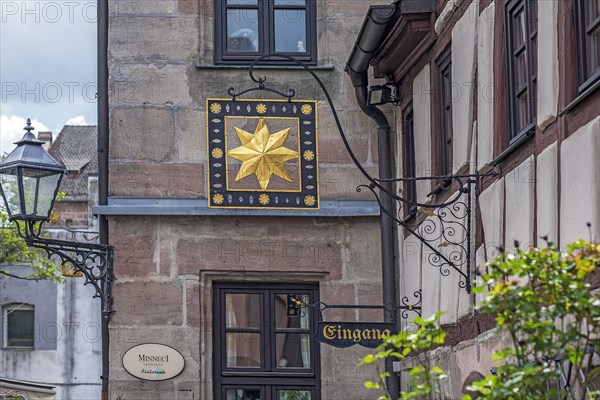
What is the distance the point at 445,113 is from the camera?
11055 mm

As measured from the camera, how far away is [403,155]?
12.5m

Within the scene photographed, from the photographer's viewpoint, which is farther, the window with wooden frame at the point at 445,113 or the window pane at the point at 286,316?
the window pane at the point at 286,316

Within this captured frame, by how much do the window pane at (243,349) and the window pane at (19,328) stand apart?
27601 mm

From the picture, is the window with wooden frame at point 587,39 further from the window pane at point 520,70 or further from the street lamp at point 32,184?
the street lamp at point 32,184

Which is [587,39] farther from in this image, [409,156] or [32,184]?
[32,184]

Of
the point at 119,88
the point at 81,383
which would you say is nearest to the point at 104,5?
the point at 119,88

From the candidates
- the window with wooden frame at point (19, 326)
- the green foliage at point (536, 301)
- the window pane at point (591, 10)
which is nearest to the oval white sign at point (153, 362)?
the window pane at point (591, 10)

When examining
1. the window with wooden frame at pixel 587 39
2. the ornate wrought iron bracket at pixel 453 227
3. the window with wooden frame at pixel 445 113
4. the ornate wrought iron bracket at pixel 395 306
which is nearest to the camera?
the window with wooden frame at pixel 587 39

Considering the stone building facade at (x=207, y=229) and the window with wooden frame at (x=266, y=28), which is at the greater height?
the window with wooden frame at (x=266, y=28)

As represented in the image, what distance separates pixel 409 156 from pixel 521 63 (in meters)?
3.30

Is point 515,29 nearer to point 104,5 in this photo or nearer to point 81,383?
point 104,5

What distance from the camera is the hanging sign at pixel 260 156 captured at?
41.2ft

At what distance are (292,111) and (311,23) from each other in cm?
94

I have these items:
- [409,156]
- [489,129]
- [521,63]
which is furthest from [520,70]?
[409,156]
